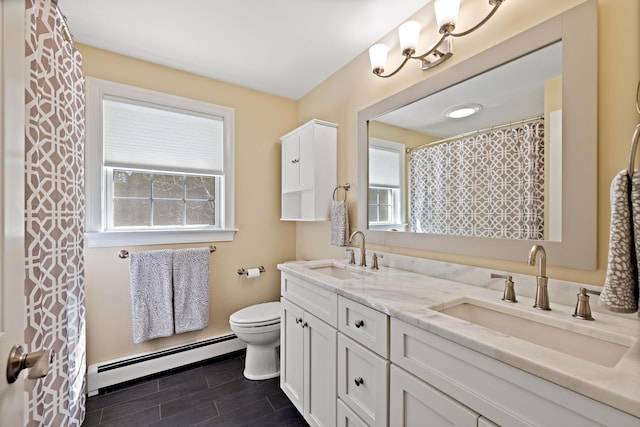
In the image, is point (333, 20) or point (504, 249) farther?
point (333, 20)

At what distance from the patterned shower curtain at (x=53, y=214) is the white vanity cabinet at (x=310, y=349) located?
3.70 ft

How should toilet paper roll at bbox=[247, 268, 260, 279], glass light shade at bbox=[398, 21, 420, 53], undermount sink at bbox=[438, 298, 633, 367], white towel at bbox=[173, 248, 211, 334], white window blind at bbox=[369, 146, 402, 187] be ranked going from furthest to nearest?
1. toilet paper roll at bbox=[247, 268, 260, 279]
2. white towel at bbox=[173, 248, 211, 334]
3. white window blind at bbox=[369, 146, 402, 187]
4. glass light shade at bbox=[398, 21, 420, 53]
5. undermount sink at bbox=[438, 298, 633, 367]

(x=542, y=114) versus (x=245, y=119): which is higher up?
(x=245, y=119)

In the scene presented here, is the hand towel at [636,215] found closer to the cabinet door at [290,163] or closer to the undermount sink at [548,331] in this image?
the undermount sink at [548,331]

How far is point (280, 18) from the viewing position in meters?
1.70


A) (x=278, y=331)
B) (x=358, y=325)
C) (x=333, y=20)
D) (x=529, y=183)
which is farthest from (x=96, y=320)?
(x=529, y=183)

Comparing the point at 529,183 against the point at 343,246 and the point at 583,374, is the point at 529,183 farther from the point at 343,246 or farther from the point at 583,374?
the point at 343,246

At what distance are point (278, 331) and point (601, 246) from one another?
189 cm

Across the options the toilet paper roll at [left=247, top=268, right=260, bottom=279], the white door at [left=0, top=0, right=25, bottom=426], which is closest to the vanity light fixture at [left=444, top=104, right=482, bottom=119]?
the white door at [left=0, top=0, right=25, bottom=426]

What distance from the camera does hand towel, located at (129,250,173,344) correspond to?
2039 mm

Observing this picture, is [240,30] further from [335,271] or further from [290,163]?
[335,271]

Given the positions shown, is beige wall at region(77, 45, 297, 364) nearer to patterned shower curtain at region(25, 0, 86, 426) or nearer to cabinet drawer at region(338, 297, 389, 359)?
patterned shower curtain at region(25, 0, 86, 426)

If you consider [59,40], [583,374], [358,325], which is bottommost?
[358,325]

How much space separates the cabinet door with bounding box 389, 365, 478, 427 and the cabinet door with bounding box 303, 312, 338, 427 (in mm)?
392
